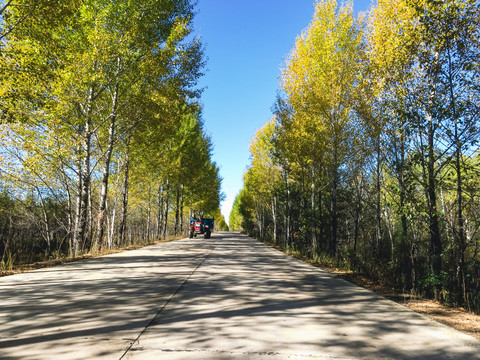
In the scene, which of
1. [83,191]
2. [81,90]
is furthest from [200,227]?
[81,90]

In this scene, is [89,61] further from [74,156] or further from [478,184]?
[478,184]

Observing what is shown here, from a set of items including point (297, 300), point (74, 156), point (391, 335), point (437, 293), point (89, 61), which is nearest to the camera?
point (391, 335)

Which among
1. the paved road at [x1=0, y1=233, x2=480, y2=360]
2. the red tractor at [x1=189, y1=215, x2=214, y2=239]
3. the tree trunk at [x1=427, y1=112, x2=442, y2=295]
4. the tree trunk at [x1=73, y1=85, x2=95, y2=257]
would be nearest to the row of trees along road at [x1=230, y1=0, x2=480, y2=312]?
the tree trunk at [x1=427, y1=112, x2=442, y2=295]

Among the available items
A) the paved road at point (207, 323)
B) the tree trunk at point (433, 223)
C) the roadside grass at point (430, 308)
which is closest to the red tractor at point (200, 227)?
the roadside grass at point (430, 308)

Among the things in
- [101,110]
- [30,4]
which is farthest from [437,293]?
[101,110]

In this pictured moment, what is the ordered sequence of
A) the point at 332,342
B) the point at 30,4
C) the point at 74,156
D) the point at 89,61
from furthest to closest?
the point at 74,156 → the point at 89,61 → the point at 30,4 → the point at 332,342

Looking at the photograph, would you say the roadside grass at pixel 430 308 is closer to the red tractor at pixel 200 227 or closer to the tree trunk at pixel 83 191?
the tree trunk at pixel 83 191

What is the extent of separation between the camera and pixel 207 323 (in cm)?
377

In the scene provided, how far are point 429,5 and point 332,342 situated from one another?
742 cm

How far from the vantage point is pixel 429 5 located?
6492mm

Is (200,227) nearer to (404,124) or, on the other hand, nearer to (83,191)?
(83,191)

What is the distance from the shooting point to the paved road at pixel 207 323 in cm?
295

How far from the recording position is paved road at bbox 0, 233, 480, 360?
295 centimetres

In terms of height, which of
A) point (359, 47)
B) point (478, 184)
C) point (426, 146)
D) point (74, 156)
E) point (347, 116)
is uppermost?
point (359, 47)
